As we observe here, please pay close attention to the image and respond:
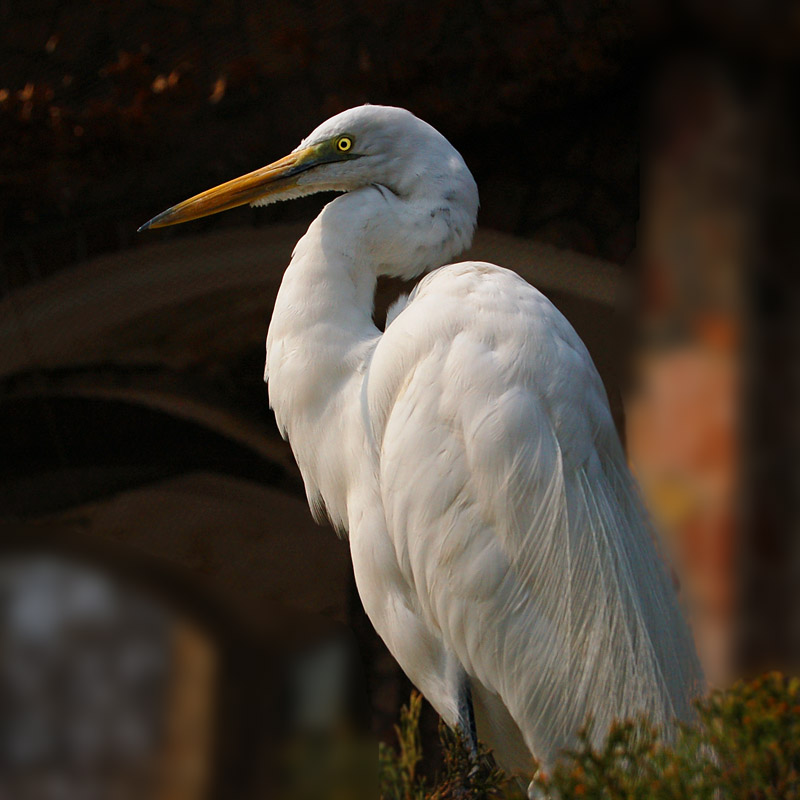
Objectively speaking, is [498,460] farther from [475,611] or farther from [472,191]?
[472,191]

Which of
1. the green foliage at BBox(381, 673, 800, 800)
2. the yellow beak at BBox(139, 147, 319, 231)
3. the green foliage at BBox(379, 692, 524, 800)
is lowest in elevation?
the green foliage at BBox(379, 692, 524, 800)

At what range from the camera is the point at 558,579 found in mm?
1390

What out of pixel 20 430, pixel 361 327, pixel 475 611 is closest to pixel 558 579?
pixel 475 611

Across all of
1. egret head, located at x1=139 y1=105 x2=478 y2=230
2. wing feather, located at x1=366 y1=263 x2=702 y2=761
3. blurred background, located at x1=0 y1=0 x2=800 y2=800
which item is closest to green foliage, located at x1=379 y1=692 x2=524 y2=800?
wing feather, located at x1=366 y1=263 x2=702 y2=761

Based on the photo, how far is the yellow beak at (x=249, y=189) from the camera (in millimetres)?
1635

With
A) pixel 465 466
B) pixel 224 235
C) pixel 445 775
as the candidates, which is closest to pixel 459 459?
pixel 465 466

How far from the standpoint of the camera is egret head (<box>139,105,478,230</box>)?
5.23ft

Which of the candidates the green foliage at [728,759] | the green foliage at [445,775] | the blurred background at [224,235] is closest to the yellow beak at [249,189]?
the blurred background at [224,235]

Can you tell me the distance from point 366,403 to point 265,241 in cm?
91

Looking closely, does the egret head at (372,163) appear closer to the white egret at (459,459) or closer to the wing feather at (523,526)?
the white egret at (459,459)

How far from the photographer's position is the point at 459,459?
1.43 m

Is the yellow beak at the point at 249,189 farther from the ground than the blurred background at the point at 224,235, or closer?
farther from the ground

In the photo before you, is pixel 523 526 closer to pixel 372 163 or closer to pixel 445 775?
pixel 445 775

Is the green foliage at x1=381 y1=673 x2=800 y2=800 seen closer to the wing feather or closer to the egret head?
the wing feather
